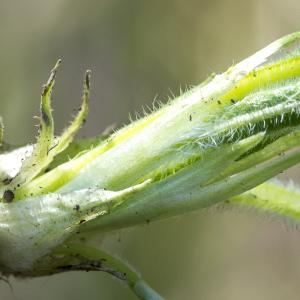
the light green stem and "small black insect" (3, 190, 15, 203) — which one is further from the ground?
"small black insect" (3, 190, 15, 203)

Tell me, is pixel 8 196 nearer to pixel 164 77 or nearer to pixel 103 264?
pixel 103 264

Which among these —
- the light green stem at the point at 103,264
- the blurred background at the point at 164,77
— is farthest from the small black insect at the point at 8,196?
the blurred background at the point at 164,77

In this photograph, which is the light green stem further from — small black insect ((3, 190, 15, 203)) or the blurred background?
the blurred background

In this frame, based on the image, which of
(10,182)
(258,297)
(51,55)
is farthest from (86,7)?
(10,182)

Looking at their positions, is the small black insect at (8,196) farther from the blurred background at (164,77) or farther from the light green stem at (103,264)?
the blurred background at (164,77)

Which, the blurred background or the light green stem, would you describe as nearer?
the light green stem

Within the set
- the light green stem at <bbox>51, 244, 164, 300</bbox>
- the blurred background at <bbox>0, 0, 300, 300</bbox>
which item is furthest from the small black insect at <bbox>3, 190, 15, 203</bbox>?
the blurred background at <bbox>0, 0, 300, 300</bbox>

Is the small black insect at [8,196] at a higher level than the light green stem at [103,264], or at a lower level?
higher

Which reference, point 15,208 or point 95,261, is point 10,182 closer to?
point 15,208
